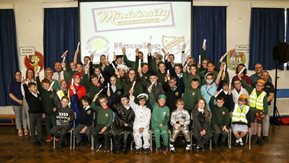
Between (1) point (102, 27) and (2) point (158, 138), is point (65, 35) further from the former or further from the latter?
(2) point (158, 138)

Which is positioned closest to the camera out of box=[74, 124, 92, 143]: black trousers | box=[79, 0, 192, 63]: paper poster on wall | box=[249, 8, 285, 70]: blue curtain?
box=[74, 124, 92, 143]: black trousers

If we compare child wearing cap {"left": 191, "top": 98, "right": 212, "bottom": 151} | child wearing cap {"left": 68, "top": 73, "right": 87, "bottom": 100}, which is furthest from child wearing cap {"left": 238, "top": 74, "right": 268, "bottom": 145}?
child wearing cap {"left": 68, "top": 73, "right": 87, "bottom": 100}

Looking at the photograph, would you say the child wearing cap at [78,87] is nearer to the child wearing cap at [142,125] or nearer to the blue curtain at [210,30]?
the child wearing cap at [142,125]

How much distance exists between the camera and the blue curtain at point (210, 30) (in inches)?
293

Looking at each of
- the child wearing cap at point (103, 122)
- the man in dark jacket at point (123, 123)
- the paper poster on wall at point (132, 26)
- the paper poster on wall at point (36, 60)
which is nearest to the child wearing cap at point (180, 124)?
the man in dark jacket at point (123, 123)

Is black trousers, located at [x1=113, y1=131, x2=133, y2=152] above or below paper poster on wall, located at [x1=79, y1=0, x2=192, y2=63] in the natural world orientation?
below

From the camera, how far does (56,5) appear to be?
724cm

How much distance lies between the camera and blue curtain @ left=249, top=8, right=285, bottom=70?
7.60 meters

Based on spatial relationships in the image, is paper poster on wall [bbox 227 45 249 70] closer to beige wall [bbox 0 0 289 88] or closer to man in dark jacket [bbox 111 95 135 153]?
beige wall [bbox 0 0 289 88]

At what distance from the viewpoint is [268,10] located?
7.62 m

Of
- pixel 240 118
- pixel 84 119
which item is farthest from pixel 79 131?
pixel 240 118

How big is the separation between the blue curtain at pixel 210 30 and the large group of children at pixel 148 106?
1507 mm

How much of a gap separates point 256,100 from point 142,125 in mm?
2194

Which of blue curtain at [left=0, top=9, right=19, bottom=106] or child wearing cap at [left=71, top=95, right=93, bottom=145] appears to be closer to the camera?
child wearing cap at [left=71, top=95, right=93, bottom=145]
